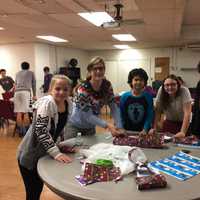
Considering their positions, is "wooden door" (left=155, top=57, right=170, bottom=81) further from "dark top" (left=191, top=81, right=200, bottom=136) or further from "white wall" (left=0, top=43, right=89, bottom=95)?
"dark top" (left=191, top=81, right=200, bottom=136)

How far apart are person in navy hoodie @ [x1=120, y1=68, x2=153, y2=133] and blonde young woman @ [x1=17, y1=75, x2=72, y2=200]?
0.73 metres

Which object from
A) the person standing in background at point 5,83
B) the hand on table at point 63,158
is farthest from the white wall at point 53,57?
the hand on table at point 63,158

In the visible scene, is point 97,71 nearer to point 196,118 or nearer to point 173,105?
point 173,105

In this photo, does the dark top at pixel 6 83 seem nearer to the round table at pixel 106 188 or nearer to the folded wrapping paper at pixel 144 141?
the folded wrapping paper at pixel 144 141

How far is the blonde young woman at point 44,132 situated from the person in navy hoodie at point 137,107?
73 cm

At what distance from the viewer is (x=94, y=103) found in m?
2.31

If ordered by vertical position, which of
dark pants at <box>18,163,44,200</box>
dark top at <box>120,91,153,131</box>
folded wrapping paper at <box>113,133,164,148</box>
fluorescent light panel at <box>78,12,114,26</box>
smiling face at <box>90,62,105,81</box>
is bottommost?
dark pants at <box>18,163,44,200</box>

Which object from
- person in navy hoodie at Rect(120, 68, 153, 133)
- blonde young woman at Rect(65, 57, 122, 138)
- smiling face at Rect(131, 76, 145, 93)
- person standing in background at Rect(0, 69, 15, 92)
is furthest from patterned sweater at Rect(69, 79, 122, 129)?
person standing in background at Rect(0, 69, 15, 92)

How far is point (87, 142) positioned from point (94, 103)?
352mm

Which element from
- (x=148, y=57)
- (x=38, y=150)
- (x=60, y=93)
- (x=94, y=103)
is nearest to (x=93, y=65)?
(x=94, y=103)

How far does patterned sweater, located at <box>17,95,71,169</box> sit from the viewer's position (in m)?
1.73

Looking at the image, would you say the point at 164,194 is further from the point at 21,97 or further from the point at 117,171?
the point at 21,97

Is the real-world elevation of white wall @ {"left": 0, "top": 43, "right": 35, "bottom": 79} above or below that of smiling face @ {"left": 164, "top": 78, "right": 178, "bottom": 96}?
above

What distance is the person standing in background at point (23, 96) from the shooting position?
5.52 meters
